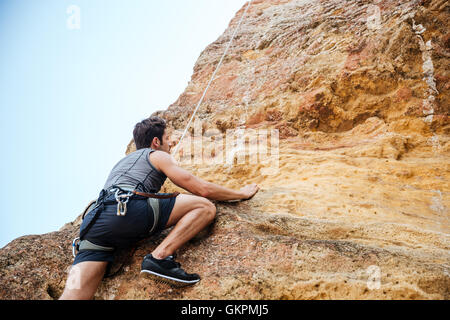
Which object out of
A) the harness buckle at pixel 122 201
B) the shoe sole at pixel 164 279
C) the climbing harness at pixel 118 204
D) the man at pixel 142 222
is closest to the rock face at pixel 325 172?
the shoe sole at pixel 164 279

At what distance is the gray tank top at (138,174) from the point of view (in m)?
2.86

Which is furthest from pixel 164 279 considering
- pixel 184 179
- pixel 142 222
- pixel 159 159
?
pixel 159 159

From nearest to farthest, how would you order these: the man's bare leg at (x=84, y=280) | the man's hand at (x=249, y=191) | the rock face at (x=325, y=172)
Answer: the man's bare leg at (x=84, y=280) → the rock face at (x=325, y=172) → the man's hand at (x=249, y=191)

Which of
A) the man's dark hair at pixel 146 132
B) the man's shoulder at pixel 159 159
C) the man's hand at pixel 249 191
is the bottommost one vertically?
the man's hand at pixel 249 191

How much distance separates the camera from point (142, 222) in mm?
2580

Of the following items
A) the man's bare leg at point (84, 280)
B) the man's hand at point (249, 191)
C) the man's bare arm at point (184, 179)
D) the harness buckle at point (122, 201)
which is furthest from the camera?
the man's hand at point (249, 191)

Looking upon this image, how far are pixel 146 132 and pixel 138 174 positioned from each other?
0.81 metres

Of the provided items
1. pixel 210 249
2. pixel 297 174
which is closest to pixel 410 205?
pixel 297 174

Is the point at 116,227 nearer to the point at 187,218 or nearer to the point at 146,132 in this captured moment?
the point at 187,218

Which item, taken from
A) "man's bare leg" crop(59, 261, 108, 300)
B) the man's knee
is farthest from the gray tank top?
"man's bare leg" crop(59, 261, 108, 300)

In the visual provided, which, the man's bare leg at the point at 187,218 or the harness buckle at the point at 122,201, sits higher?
the harness buckle at the point at 122,201

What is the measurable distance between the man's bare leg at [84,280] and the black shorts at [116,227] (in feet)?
0.20

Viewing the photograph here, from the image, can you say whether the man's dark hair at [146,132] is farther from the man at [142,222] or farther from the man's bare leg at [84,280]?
the man's bare leg at [84,280]

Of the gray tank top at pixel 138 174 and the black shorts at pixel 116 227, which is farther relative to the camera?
the gray tank top at pixel 138 174
